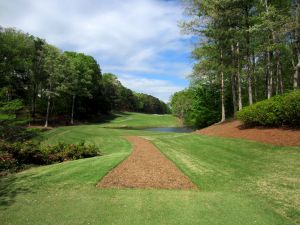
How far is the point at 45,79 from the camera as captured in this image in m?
41.2

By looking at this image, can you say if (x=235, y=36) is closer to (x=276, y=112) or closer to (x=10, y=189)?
(x=276, y=112)

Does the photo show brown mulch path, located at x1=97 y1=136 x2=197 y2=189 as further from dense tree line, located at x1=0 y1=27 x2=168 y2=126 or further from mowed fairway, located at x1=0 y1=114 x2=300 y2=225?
dense tree line, located at x1=0 y1=27 x2=168 y2=126

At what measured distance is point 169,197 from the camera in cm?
747

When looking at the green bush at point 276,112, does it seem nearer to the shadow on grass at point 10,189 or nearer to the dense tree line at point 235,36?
the dense tree line at point 235,36

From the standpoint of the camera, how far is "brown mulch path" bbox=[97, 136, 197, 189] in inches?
338

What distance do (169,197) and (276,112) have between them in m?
10.2

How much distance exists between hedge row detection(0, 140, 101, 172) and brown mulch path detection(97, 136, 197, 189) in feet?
12.5

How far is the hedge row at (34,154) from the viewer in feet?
41.9

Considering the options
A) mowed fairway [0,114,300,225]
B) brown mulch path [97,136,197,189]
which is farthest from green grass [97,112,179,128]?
mowed fairway [0,114,300,225]

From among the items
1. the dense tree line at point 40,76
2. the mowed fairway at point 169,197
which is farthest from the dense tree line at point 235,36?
the dense tree line at point 40,76

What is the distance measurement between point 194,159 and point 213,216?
6.21m

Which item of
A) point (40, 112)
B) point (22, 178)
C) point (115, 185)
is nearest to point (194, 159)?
point (115, 185)

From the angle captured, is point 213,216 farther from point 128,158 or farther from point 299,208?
point 128,158

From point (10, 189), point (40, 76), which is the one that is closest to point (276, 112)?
point (10, 189)
